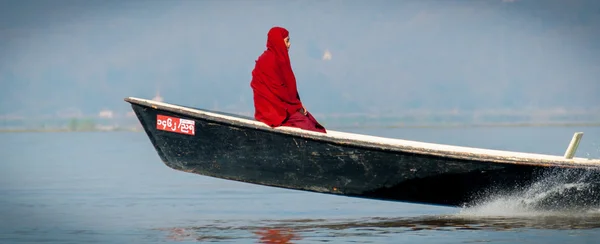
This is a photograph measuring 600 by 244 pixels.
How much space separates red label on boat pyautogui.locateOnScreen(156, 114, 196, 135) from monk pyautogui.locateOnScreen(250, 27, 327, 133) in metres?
0.69

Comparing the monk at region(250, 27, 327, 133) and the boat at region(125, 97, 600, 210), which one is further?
the monk at region(250, 27, 327, 133)

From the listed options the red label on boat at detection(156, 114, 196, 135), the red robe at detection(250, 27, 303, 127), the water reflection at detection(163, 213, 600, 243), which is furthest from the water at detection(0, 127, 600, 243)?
the red robe at detection(250, 27, 303, 127)

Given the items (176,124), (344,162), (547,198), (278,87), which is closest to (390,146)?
(344,162)

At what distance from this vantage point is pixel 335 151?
12789 mm

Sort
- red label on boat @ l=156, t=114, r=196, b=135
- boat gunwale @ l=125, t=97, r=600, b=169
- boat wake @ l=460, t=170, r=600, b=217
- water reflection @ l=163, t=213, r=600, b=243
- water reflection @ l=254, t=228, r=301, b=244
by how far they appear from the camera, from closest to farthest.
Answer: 1. water reflection @ l=254, t=228, r=301, b=244
2. water reflection @ l=163, t=213, r=600, b=243
3. boat gunwale @ l=125, t=97, r=600, b=169
4. boat wake @ l=460, t=170, r=600, b=217
5. red label on boat @ l=156, t=114, r=196, b=135

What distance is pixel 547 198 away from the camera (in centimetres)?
1313

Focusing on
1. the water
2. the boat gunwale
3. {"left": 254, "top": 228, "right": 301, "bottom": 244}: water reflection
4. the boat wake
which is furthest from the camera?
the boat wake

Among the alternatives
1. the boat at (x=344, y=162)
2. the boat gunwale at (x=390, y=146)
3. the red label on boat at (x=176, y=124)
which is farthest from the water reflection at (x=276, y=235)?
the red label on boat at (x=176, y=124)

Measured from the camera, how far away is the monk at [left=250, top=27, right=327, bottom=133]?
13195 millimetres

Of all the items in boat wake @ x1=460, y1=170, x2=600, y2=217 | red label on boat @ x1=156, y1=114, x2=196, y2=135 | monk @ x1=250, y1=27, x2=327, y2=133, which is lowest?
boat wake @ x1=460, y1=170, x2=600, y2=217

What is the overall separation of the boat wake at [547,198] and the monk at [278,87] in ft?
5.86

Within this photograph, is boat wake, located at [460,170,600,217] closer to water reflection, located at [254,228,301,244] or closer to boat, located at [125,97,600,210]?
boat, located at [125,97,600,210]

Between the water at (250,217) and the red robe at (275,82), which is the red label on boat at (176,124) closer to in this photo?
the red robe at (275,82)

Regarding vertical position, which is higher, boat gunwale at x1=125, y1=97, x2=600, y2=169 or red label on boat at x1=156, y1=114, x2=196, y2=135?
red label on boat at x1=156, y1=114, x2=196, y2=135
